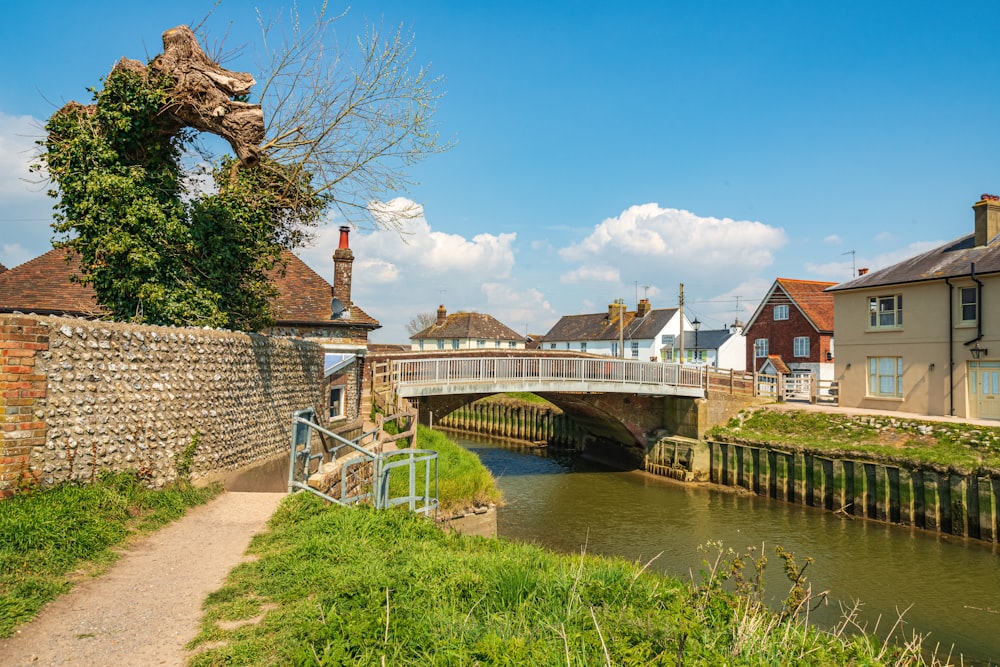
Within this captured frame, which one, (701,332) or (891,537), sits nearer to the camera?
(891,537)

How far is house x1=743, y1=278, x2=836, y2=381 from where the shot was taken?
39719mm

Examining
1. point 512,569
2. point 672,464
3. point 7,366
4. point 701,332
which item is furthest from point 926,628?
point 701,332

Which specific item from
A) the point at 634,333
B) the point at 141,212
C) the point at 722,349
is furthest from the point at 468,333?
the point at 141,212

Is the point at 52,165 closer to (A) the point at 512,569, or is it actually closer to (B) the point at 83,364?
(B) the point at 83,364

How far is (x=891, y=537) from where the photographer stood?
54.4 feet

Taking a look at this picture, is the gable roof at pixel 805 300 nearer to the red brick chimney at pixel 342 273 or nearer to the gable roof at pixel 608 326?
the gable roof at pixel 608 326

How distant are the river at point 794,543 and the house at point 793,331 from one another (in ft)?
68.7

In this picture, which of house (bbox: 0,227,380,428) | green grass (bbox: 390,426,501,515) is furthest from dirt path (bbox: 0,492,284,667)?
house (bbox: 0,227,380,428)

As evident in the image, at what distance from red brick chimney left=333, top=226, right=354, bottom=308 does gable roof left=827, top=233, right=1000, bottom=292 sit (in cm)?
2060

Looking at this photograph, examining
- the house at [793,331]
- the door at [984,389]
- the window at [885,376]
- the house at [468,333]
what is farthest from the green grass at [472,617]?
the house at [468,333]

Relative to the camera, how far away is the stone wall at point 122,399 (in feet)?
22.4

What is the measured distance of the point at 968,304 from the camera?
848 inches

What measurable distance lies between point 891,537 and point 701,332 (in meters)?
44.9

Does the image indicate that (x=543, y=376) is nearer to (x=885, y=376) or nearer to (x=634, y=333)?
(x=885, y=376)
